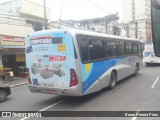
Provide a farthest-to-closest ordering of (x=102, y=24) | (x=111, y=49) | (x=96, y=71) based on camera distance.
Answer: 1. (x=102, y=24)
2. (x=111, y=49)
3. (x=96, y=71)

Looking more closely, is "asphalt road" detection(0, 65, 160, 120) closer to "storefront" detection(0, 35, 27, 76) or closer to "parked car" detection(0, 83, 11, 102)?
"parked car" detection(0, 83, 11, 102)

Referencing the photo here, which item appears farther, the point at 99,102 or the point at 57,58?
the point at 99,102

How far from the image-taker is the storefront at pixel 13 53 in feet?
52.1

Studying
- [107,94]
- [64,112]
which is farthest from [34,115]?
[107,94]

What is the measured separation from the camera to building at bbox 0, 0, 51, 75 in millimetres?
16389

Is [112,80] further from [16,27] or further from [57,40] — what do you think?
[16,27]

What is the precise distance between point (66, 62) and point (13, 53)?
11.3 metres

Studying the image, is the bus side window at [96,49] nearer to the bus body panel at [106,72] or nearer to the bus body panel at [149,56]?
the bus body panel at [106,72]

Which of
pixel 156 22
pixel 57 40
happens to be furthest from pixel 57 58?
pixel 156 22

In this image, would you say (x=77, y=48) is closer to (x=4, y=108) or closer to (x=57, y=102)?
(x=57, y=102)

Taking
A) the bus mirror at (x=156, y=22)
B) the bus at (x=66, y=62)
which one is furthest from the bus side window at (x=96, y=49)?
the bus mirror at (x=156, y=22)

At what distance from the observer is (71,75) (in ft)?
24.4

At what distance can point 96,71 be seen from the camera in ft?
28.9

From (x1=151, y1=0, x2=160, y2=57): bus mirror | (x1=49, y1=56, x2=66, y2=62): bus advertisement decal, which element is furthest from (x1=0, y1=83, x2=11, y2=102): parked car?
(x1=151, y1=0, x2=160, y2=57): bus mirror
